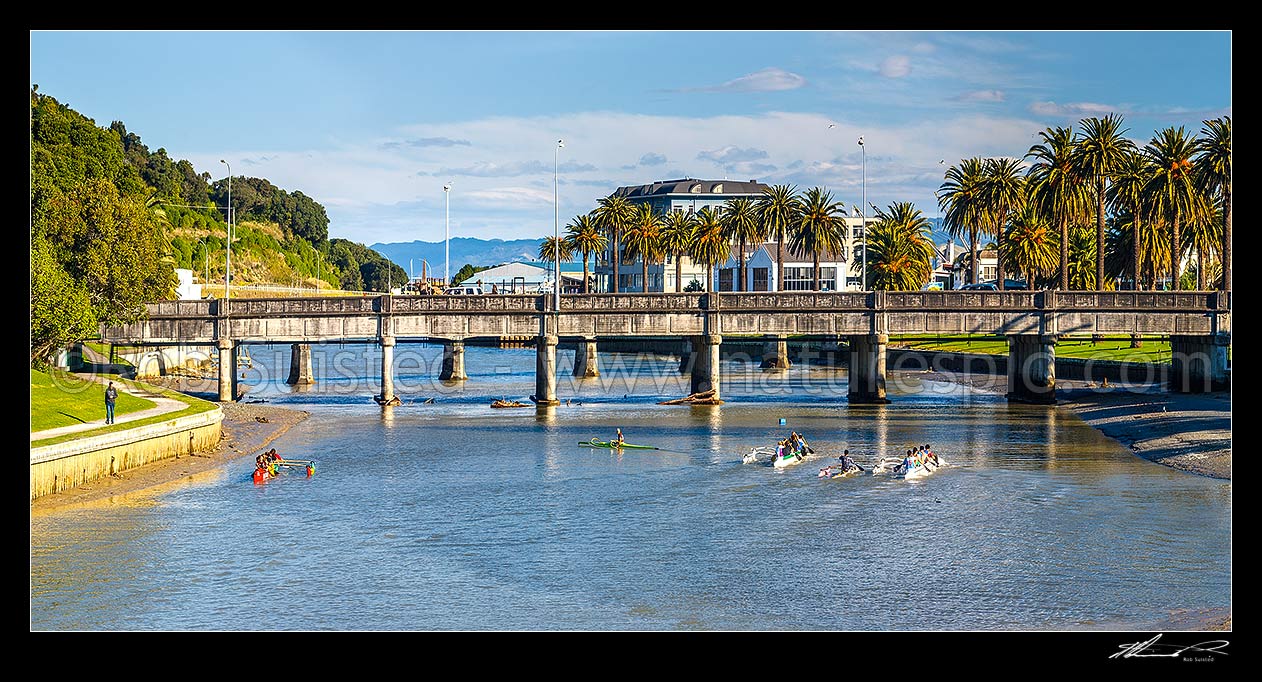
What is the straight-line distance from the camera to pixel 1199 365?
83.1 metres

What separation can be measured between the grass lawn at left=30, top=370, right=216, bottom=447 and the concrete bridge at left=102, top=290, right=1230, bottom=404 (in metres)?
16.7

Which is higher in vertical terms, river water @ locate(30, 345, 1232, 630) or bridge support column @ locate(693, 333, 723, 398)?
bridge support column @ locate(693, 333, 723, 398)

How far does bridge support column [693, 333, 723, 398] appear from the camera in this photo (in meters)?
86.2

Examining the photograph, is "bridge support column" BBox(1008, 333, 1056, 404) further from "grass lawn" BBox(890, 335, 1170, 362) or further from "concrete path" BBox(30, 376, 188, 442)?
"concrete path" BBox(30, 376, 188, 442)

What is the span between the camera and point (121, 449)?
52.9 m

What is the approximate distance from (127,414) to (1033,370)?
56.1m

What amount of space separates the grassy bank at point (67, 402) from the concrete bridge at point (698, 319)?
1824 cm

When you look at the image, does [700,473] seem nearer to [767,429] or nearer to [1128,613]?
[767,429]

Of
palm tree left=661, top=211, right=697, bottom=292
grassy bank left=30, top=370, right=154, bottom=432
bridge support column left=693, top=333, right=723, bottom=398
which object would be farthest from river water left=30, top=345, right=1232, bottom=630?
palm tree left=661, top=211, right=697, bottom=292

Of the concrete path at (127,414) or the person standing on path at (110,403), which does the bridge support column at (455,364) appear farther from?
the person standing on path at (110,403)

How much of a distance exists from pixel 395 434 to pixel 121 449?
756 inches

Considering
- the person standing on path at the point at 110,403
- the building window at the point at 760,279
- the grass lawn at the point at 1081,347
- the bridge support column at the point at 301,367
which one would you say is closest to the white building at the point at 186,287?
the bridge support column at the point at 301,367
